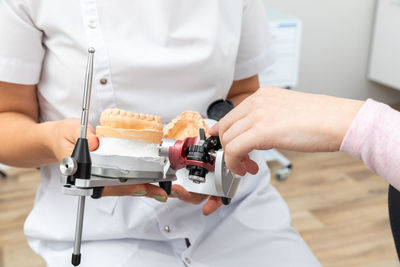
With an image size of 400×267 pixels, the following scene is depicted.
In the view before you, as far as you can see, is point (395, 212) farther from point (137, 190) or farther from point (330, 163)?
point (330, 163)

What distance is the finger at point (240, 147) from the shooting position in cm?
61

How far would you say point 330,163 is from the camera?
257 centimetres

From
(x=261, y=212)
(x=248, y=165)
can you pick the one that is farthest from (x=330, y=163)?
(x=248, y=165)

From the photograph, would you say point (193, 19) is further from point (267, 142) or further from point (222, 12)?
point (267, 142)

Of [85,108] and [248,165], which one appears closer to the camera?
[85,108]

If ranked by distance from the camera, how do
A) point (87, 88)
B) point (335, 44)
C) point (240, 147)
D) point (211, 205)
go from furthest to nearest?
1. point (335, 44)
2. point (211, 205)
3. point (240, 147)
4. point (87, 88)

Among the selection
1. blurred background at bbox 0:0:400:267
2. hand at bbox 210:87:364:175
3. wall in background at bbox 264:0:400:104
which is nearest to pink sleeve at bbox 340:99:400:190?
hand at bbox 210:87:364:175

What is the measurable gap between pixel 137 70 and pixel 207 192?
26cm

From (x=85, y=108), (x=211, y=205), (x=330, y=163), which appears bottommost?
(x=330, y=163)

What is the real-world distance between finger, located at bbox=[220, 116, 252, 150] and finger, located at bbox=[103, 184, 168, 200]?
148 mm

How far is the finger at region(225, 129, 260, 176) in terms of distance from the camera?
1.99ft

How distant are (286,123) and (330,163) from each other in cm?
207

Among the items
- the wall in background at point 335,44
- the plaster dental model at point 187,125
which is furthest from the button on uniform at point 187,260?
the wall in background at point 335,44

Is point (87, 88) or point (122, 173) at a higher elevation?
point (87, 88)
